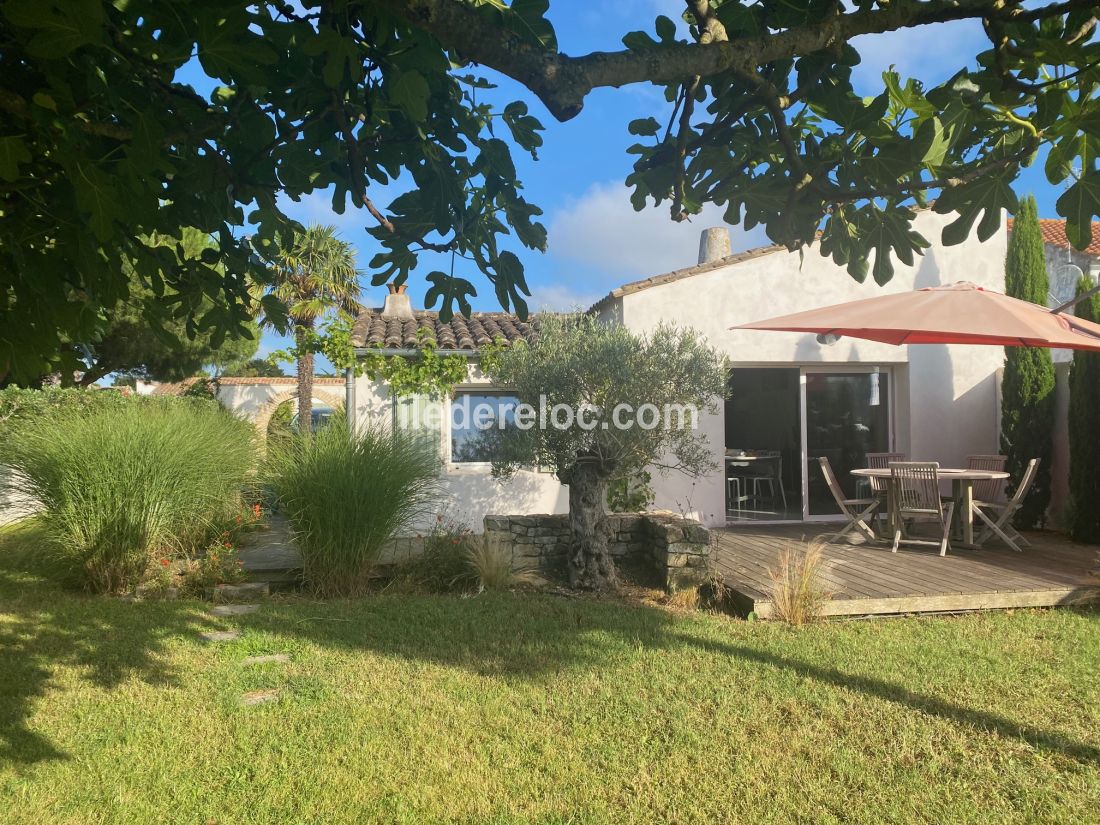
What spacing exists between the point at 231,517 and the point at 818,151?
8370mm

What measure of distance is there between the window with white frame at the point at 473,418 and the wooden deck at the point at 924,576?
374 cm

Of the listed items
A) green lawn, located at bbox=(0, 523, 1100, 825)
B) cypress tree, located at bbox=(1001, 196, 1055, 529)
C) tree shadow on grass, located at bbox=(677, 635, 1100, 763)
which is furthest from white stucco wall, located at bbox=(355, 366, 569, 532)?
cypress tree, located at bbox=(1001, 196, 1055, 529)

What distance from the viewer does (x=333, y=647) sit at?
5.60m

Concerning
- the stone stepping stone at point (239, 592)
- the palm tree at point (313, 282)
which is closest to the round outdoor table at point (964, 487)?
the stone stepping stone at point (239, 592)

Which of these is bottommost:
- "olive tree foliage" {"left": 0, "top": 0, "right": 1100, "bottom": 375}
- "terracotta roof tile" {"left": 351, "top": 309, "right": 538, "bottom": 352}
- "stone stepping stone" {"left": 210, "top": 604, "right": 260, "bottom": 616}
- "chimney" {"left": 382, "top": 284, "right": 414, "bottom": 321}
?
"stone stepping stone" {"left": 210, "top": 604, "right": 260, "bottom": 616}

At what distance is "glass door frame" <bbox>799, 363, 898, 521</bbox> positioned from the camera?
1142cm

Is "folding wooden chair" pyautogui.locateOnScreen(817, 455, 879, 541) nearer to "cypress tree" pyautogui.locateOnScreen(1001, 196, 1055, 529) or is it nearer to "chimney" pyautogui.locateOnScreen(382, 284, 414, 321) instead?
"cypress tree" pyautogui.locateOnScreen(1001, 196, 1055, 529)

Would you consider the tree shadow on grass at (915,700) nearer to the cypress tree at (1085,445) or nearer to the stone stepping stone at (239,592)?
the stone stepping stone at (239,592)

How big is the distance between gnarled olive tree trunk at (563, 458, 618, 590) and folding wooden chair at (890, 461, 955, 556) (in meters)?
3.67

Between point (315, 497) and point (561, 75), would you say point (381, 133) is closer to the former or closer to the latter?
point (561, 75)

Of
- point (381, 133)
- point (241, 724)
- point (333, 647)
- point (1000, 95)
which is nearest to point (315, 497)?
point (333, 647)

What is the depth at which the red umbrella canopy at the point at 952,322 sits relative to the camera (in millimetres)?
6980

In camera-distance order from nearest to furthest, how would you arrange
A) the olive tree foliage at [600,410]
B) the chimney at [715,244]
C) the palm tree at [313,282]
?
the olive tree foliage at [600,410]
the chimney at [715,244]
the palm tree at [313,282]

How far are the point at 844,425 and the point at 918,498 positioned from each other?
324 centimetres
